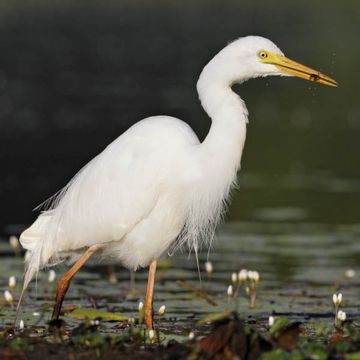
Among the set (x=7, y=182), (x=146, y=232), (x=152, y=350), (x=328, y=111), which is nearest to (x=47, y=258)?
(x=146, y=232)

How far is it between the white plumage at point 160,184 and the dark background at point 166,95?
3.02 metres

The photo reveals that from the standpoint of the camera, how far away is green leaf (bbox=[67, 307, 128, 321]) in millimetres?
7672

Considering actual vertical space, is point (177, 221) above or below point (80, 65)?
below

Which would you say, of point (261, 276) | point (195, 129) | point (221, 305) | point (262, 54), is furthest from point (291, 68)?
point (195, 129)

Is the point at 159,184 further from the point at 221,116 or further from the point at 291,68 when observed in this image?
the point at 291,68

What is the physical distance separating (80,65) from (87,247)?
20.1 meters

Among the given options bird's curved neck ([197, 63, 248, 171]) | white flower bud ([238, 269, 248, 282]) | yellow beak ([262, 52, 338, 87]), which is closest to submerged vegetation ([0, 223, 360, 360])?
white flower bud ([238, 269, 248, 282])

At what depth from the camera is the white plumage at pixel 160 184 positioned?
715 centimetres

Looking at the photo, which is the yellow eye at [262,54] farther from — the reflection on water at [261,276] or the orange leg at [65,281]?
the reflection on water at [261,276]

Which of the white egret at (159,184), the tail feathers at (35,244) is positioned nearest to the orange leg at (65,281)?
the white egret at (159,184)

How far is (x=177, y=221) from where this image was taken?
25.3 ft

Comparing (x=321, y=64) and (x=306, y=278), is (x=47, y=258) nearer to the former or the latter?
(x=306, y=278)

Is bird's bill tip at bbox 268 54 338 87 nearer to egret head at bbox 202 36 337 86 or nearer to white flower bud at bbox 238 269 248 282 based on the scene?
egret head at bbox 202 36 337 86

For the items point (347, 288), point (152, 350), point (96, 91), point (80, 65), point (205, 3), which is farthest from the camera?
point (205, 3)
